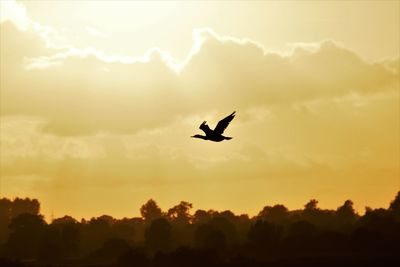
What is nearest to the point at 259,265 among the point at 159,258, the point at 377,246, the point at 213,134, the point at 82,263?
the point at 159,258

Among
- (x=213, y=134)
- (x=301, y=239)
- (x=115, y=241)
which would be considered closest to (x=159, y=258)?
(x=115, y=241)

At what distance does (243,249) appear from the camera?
186750mm

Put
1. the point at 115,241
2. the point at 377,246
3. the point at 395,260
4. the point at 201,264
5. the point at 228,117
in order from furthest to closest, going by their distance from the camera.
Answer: the point at 115,241 → the point at 377,246 → the point at 395,260 → the point at 201,264 → the point at 228,117

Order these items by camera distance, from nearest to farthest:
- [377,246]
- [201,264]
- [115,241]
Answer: [201,264] < [377,246] < [115,241]

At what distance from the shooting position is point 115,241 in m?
194

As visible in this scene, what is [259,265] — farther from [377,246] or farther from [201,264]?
[377,246]

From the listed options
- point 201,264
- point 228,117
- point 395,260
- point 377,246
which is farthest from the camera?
point 377,246

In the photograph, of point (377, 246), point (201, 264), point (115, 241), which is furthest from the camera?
point (115, 241)

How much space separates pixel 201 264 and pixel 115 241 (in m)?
43.0

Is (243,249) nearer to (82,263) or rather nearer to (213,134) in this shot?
(82,263)

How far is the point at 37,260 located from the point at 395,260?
88.8 meters

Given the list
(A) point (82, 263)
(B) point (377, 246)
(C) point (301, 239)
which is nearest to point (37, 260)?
(A) point (82, 263)

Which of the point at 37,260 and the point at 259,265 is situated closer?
the point at 259,265

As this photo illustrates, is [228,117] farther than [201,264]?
No
